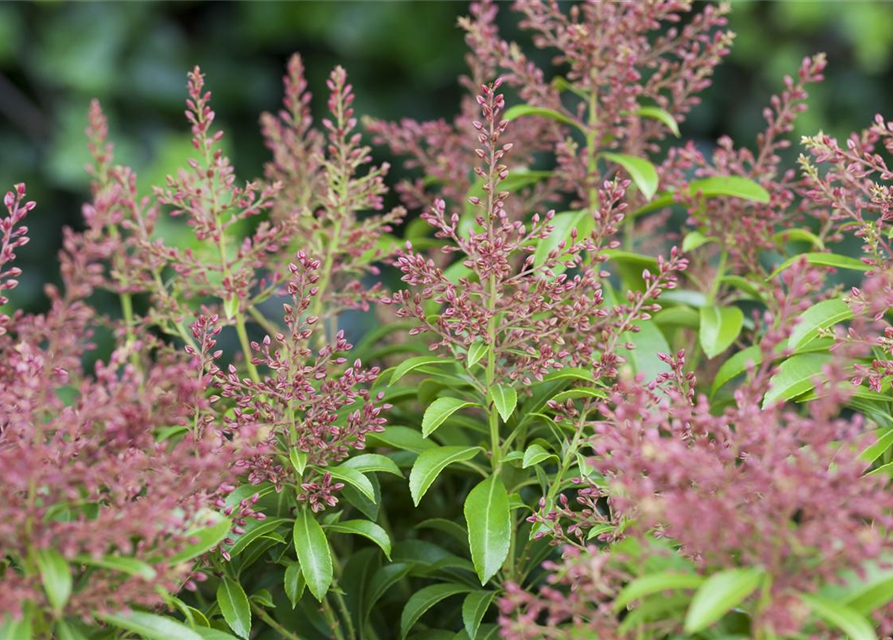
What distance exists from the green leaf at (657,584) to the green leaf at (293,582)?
45 centimetres

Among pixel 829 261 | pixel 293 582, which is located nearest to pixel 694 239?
pixel 829 261

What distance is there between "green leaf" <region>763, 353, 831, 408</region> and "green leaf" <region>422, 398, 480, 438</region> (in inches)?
14.0

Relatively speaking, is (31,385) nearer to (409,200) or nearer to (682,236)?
(409,200)

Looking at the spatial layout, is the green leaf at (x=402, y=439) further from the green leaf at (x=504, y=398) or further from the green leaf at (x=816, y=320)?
the green leaf at (x=816, y=320)

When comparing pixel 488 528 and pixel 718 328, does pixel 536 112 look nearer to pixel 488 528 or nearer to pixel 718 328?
pixel 718 328

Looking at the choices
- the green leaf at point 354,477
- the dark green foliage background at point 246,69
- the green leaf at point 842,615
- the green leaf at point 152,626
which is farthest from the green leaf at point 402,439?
the dark green foliage background at point 246,69

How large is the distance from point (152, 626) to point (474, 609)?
0.37 meters

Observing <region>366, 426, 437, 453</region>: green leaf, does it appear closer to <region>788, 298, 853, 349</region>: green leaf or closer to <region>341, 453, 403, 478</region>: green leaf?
<region>341, 453, 403, 478</region>: green leaf

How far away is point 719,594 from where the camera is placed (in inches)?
28.2

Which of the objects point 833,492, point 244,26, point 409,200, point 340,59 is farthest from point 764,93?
point 833,492

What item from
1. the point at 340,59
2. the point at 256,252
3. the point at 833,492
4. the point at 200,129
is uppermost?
the point at 340,59

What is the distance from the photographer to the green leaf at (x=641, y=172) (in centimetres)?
131

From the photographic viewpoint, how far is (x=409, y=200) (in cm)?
157

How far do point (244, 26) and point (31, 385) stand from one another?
297 centimetres
